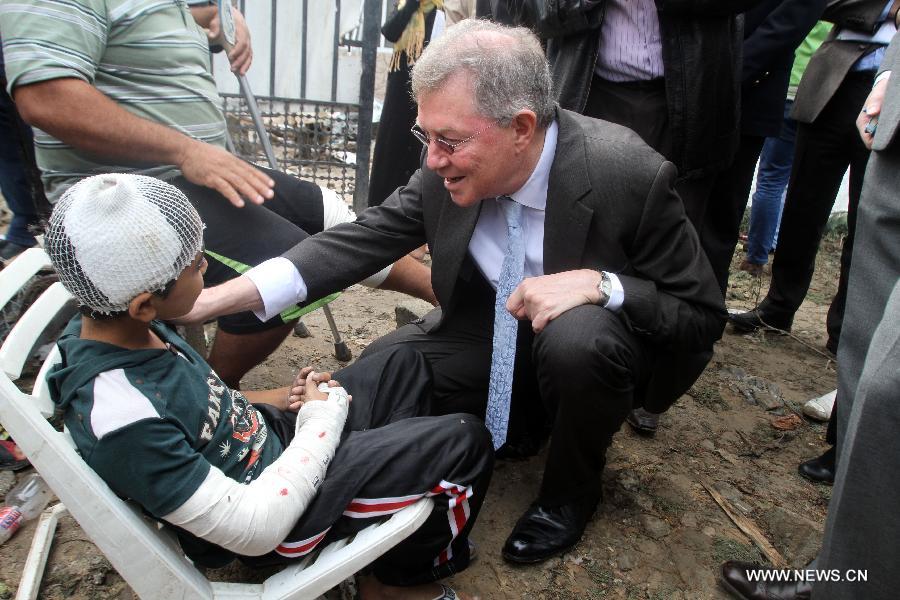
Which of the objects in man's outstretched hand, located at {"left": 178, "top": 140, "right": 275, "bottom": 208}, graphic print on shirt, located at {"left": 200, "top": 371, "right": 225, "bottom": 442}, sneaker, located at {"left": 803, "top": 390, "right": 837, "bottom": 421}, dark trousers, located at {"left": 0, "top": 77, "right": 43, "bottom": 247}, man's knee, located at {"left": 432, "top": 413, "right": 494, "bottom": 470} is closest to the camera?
graphic print on shirt, located at {"left": 200, "top": 371, "right": 225, "bottom": 442}

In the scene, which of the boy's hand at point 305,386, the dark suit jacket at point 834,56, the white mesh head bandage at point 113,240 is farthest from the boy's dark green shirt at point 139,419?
the dark suit jacket at point 834,56

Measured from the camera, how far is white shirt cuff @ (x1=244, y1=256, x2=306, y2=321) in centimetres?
203

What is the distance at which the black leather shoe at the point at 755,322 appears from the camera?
12.5ft

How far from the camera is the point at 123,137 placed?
83.1 inches

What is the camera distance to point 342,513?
1561mm

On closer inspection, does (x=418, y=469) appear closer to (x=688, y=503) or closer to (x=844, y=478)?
(x=844, y=478)

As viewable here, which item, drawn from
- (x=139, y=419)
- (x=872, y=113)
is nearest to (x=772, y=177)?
(x=872, y=113)

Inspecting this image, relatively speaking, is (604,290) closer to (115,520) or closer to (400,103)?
(115,520)

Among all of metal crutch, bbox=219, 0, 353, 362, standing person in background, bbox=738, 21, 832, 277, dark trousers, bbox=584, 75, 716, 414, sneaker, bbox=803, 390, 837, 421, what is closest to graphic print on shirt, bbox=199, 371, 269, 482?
metal crutch, bbox=219, 0, 353, 362

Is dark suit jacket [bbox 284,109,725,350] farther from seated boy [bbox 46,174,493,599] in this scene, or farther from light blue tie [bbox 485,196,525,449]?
seated boy [bbox 46,174,493,599]

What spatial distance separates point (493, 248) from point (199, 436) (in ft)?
3.73

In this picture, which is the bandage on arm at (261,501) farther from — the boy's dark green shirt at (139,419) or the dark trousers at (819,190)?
the dark trousers at (819,190)

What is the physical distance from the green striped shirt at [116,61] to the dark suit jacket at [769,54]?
2301 mm

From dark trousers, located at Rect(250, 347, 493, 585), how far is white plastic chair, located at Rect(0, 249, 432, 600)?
0.16 ft
